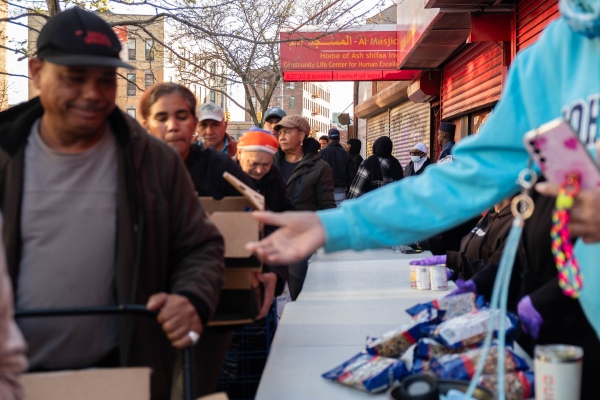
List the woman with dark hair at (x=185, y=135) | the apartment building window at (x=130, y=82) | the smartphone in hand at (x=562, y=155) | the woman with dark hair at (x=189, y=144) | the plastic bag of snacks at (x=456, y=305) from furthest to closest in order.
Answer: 1. the apartment building window at (x=130, y=82)
2. the woman with dark hair at (x=185, y=135)
3. the woman with dark hair at (x=189, y=144)
4. the plastic bag of snacks at (x=456, y=305)
5. the smartphone in hand at (x=562, y=155)

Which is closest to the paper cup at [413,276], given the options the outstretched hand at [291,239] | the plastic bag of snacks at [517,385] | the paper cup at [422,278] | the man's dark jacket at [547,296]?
the paper cup at [422,278]

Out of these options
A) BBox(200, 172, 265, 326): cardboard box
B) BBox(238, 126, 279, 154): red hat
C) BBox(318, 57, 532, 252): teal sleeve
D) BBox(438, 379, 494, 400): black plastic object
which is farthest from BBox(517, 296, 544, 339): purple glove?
BBox(238, 126, 279, 154): red hat

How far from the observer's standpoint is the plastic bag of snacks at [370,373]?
9.93 feet

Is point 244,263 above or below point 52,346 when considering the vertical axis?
above

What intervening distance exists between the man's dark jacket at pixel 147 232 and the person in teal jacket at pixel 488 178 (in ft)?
2.73

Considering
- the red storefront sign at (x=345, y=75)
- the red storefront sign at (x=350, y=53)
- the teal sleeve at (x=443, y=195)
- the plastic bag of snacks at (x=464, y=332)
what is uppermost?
the red storefront sign at (x=350, y=53)

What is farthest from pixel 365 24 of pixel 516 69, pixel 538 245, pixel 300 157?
pixel 516 69

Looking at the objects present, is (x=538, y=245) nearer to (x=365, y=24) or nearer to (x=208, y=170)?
(x=208, y=170)

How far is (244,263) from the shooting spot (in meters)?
3.17

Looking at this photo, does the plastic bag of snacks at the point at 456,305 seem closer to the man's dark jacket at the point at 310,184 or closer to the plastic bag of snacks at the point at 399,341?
the plastic bag of snacks at the point at 399,341

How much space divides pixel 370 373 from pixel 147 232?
113cm

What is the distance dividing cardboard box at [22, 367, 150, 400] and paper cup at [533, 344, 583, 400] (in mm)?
1254

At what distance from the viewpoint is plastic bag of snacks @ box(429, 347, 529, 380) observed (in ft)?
9.27

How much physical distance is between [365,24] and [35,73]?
58.3ft
